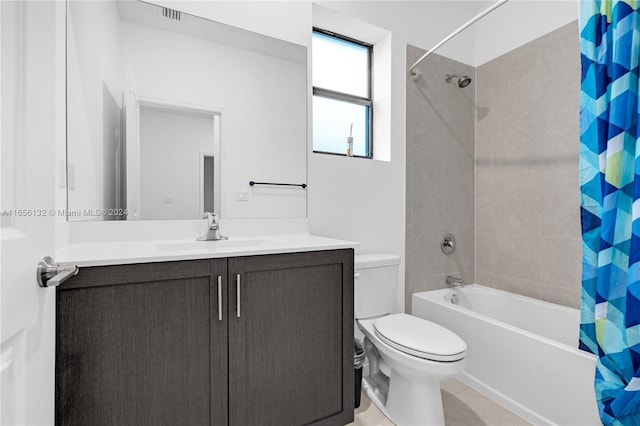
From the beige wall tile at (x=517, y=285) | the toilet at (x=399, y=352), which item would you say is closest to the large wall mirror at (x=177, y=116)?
the toilet at (x=399, y=352)

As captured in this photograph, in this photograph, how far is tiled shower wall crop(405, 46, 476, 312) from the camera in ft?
7.32

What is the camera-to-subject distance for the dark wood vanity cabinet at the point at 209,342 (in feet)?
3.08

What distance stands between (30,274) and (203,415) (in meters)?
0.80

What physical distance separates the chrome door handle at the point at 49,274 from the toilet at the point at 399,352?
130 centimetres

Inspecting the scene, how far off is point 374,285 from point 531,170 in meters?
1.39

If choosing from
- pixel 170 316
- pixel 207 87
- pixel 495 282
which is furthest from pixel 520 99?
pixel 170 316

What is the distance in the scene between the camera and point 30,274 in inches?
21.9

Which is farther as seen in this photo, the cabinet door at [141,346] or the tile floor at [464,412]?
the tile floor at [464,412]

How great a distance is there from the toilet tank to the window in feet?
2.63

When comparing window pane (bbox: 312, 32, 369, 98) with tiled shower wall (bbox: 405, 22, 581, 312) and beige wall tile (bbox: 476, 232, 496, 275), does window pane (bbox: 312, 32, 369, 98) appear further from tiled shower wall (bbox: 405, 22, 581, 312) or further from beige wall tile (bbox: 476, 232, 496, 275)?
beige wall tile (bbox: 476, 232, 496, 275)

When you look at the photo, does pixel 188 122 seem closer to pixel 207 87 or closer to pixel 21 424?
pixel 207 87

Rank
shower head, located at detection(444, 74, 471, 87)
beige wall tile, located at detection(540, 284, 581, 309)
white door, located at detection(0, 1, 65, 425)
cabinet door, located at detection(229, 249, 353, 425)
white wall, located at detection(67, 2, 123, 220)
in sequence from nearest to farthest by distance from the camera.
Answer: white door, located at detection(0, 1, 65, 425) → cabinet door, located at detection(229, 249, 353, 425) → white wall, located at detection(67, 2, 123, 220) → beige wall tile, located at detection(540, 284, 581, 309) → shower head, located at detection(444, 74, 471, 87)

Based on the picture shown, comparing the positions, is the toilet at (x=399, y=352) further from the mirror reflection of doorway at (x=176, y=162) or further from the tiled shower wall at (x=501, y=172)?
the mirror reflection of doorway at (x=176, y=162)

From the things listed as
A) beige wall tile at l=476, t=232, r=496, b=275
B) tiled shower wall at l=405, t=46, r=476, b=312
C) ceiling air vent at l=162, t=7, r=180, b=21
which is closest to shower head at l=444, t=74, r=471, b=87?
tiled shower wall at l=405, t=46, r=476, b=312
